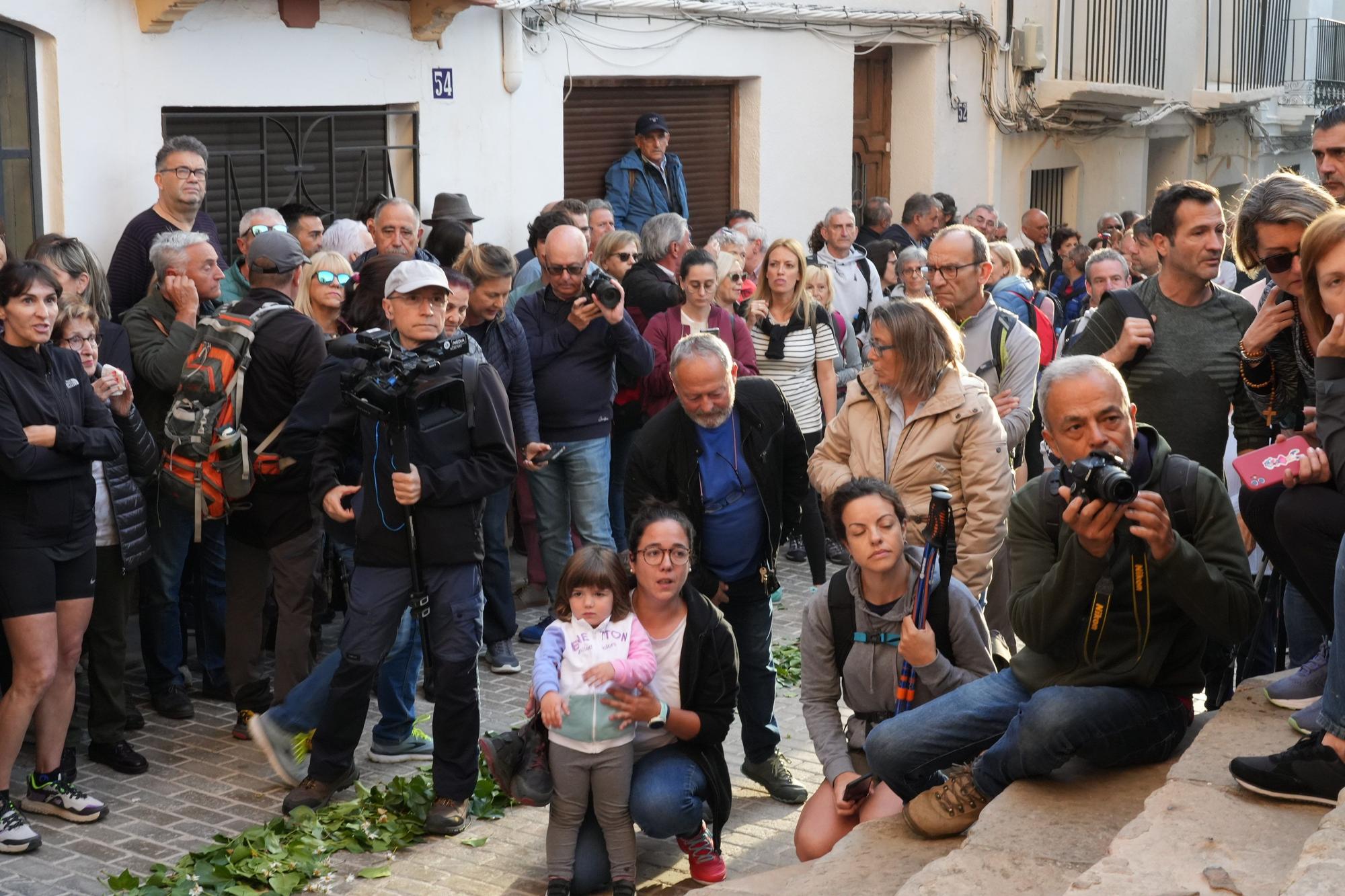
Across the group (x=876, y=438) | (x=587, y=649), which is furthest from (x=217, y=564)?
(x=876, y=438)

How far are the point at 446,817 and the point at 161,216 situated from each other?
3903 mm

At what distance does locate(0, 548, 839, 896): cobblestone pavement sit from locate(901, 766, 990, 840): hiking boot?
1.09 metres

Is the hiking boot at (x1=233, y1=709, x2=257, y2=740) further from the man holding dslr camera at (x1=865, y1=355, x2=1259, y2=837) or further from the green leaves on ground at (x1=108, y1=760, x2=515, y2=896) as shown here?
the man holding dslr camera at (x1=865, y1=355, x2=1259, y2=837)

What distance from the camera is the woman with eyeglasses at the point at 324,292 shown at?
25.1 feet

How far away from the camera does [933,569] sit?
5.53 metres

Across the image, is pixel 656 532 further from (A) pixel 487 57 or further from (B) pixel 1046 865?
(A) pixel 487 57

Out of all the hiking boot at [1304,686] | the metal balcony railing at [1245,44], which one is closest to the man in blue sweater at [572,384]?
the hiking boot at [1304,686]

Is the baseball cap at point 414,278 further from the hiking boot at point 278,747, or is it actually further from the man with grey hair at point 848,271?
the man with grey hair at point 848,271

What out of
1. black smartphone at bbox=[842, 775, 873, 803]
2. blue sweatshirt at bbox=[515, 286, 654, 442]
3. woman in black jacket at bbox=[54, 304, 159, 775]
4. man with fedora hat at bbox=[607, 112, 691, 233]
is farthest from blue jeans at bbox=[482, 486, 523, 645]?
man with fedora hat at bbox=[607, 112, 691, 233]

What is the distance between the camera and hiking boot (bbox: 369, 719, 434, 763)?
697 centimetres

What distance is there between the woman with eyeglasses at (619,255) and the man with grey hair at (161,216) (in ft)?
7.57

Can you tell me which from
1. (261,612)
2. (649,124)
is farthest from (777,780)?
(649,124)

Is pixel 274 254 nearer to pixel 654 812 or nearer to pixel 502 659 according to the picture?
pixel 502 659

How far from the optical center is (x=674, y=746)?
19.6ft
